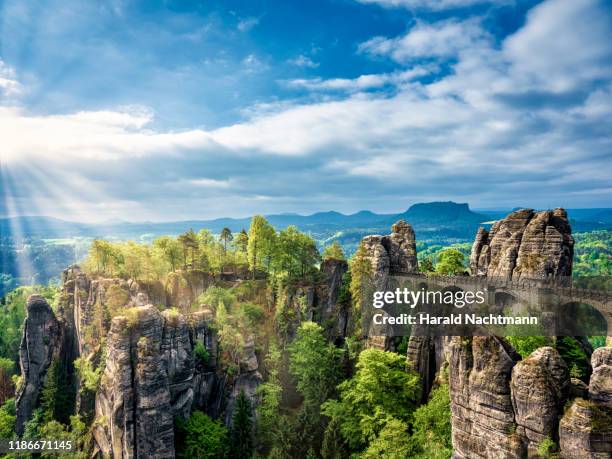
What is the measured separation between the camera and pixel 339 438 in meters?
40.9

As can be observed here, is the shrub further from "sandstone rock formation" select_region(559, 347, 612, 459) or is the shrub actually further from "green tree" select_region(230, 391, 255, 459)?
"sandstone rock formation" select_region(559, 347, 612, 459)

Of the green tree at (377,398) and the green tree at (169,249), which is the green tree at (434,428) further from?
the green tree at (169,249)

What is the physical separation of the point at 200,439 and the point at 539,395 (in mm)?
34745

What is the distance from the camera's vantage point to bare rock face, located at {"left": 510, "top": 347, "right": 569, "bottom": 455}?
1984 centimetres

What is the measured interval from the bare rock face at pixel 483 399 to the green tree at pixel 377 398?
1495cm

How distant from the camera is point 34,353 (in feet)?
192

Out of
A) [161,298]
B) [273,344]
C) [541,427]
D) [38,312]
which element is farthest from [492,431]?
[38,312]

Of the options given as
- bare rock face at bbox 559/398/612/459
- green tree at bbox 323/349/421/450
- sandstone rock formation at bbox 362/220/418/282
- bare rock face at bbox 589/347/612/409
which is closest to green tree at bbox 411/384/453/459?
green tree at bbox 323/349/421/450

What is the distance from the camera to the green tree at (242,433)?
43.6m

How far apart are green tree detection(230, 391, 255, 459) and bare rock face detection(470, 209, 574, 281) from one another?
35.5 m

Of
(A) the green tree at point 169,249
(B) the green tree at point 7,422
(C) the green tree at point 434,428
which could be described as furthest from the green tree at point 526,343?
(B) the green tree at point 7,422

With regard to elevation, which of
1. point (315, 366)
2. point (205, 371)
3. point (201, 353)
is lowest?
point (205, 371)

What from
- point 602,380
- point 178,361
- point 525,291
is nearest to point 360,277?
point 525,291

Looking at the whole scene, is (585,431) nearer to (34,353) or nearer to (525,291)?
(525,291)
